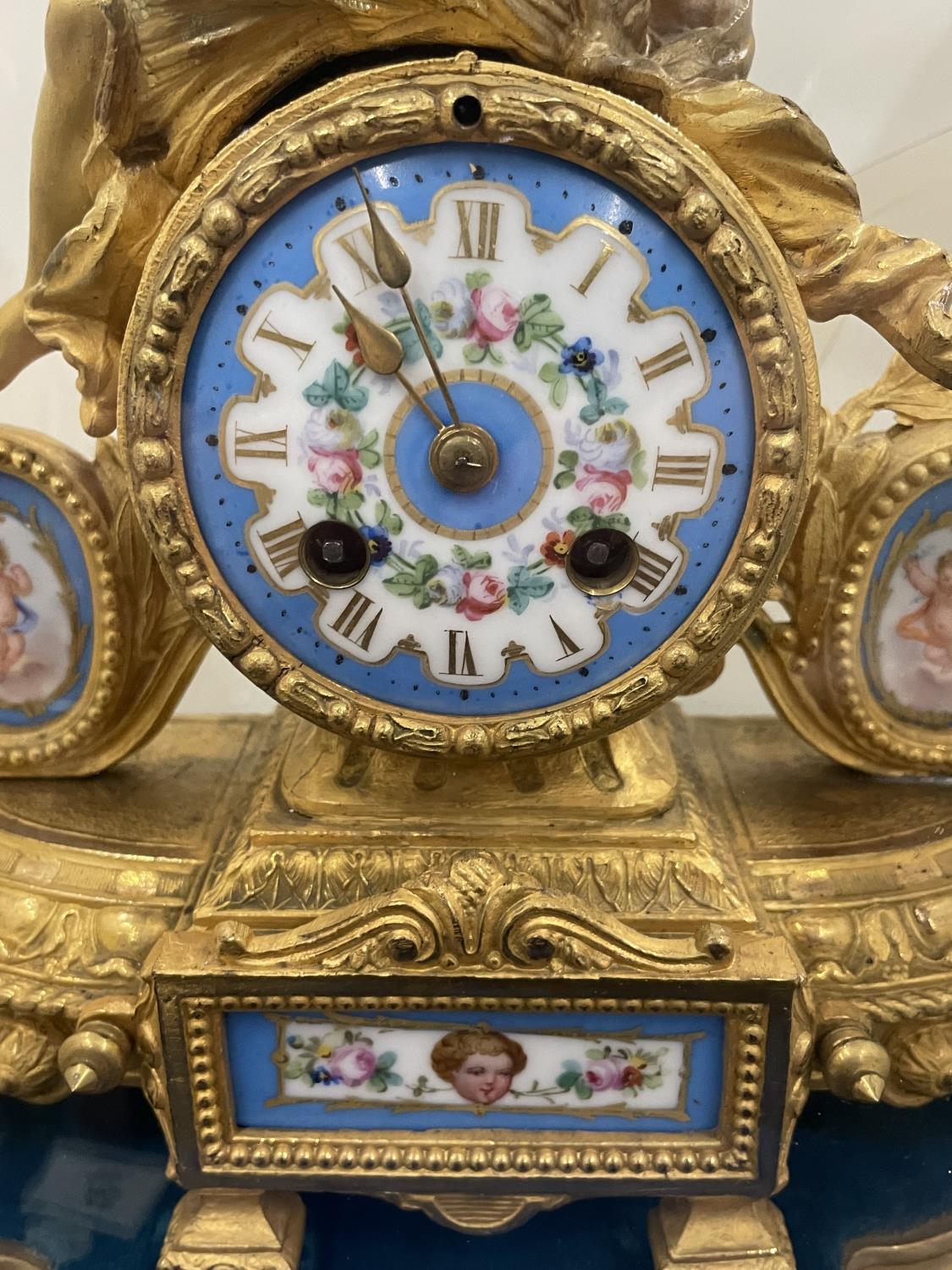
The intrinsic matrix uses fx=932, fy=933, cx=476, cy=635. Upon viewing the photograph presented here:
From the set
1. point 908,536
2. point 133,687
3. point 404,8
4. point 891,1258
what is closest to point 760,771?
point 908,536

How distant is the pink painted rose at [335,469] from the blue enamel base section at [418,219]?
2.6 inches

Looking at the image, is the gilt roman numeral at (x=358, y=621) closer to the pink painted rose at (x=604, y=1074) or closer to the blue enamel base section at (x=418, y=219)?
the blue enamel base section at (x=418, y=219)

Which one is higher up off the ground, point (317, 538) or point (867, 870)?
point (317, 538)

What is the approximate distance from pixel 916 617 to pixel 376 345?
2.31 ft

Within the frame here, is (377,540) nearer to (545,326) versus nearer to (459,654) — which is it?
(459,654)

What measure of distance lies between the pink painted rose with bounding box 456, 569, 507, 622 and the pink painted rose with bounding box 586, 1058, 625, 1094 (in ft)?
1.43

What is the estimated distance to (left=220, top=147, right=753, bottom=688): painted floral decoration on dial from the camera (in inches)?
29.9

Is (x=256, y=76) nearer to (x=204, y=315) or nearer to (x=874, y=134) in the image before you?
(x=204, y=315)

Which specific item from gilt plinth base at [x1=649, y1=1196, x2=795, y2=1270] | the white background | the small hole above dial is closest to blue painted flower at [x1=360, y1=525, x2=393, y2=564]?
the small hole above dial

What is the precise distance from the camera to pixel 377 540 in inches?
32.9

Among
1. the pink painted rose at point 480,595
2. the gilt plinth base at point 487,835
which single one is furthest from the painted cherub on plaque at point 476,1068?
the pink painted rose at point 480,595

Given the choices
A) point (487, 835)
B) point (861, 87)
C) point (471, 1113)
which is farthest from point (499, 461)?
point (861, 87)

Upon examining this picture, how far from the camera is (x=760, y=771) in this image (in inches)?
48.0

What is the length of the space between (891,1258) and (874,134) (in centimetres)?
158
